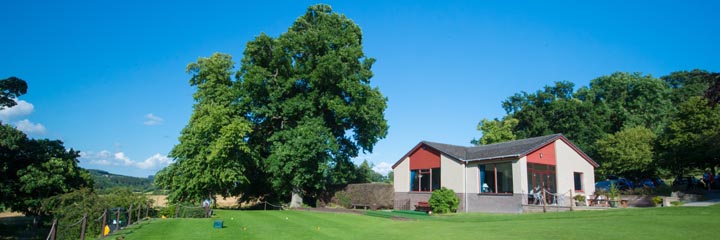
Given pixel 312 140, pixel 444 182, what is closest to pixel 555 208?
pixel 444 182

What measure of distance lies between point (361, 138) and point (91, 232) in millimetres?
22070

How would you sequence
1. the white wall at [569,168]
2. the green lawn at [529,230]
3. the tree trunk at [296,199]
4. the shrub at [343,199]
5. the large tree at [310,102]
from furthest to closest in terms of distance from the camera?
1. the tree trunk at [296,199]
2. the shrub at [343,199]
3. the large tree at [310,102]
4. the white wall at [569,168]
5. the green lawn at [529,230]

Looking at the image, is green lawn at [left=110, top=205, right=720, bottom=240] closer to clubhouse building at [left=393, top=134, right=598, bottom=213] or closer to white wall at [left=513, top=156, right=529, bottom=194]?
white wall at [left=513, top=156, right=529, bottom=194]

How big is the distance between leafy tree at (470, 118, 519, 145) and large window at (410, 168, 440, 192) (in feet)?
64.1

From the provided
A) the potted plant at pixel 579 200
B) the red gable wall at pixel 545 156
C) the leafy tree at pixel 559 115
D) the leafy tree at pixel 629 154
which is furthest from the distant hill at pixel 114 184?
the leafy tree at pixel 559 115

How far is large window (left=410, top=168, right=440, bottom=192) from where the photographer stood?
31781 millimetres

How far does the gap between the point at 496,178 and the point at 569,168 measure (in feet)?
19.6

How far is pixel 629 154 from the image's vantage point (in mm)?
36875

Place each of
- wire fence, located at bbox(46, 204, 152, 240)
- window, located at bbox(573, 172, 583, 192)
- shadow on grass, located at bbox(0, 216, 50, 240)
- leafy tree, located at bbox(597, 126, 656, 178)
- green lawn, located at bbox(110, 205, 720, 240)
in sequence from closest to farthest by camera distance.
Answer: green lawn, located at bbox(110, 205, 720, 240)
wire fence, located at bbox(46, 204, 152, 240)
shadow on grass, located at bbox(0, 216, 50, 240)
window, located at bbox(573, 172, 583, 192)
leafy tree, located at bbox(597, 126, 656, 178)

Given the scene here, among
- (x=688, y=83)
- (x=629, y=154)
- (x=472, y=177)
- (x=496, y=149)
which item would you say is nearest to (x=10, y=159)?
(x=472, y=177)

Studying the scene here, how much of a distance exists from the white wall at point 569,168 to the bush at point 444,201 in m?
7.04

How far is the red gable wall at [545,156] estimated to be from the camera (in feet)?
88.3

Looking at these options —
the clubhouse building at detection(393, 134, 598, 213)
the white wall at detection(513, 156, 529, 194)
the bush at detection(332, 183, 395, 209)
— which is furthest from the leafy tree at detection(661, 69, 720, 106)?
the bush at detection(332, 183, 395, 209)

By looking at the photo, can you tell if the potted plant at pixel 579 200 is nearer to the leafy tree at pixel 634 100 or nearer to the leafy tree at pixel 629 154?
the leafy tree at pixel 629 154
